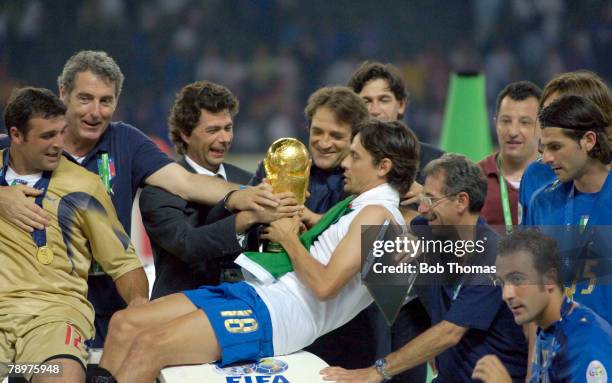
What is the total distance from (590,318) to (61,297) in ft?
7.08

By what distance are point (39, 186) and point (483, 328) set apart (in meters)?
1.99

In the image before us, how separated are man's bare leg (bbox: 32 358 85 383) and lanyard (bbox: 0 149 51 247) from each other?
0.56 m

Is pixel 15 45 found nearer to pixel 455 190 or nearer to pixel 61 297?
pixel 61 297

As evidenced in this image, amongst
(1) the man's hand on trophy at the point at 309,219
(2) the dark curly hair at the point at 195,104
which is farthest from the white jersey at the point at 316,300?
(2) the dark curly hair at the point at 195,104

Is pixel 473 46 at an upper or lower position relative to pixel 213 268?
upper

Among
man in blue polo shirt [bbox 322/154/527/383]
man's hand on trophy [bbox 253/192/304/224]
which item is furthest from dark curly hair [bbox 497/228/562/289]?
man's hand on trophy [bbox 253/192/304/224]

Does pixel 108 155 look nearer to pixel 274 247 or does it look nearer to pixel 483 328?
pixel 274 247

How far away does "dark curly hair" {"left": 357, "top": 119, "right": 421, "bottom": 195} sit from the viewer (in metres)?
3.93

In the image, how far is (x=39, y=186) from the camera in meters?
3.99

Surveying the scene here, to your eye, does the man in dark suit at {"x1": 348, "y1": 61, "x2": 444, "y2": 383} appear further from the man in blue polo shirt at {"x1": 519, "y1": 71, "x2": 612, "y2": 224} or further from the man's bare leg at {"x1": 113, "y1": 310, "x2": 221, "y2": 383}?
the man's bare leg at {"x1": 113, "y1": 310, "x2": 221, "y2": 383}

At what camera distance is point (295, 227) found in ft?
12.8

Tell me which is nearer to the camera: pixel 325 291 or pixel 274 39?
pixel 325 291

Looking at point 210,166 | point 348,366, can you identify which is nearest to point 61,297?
point 210,166

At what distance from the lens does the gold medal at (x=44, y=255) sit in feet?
12.8
